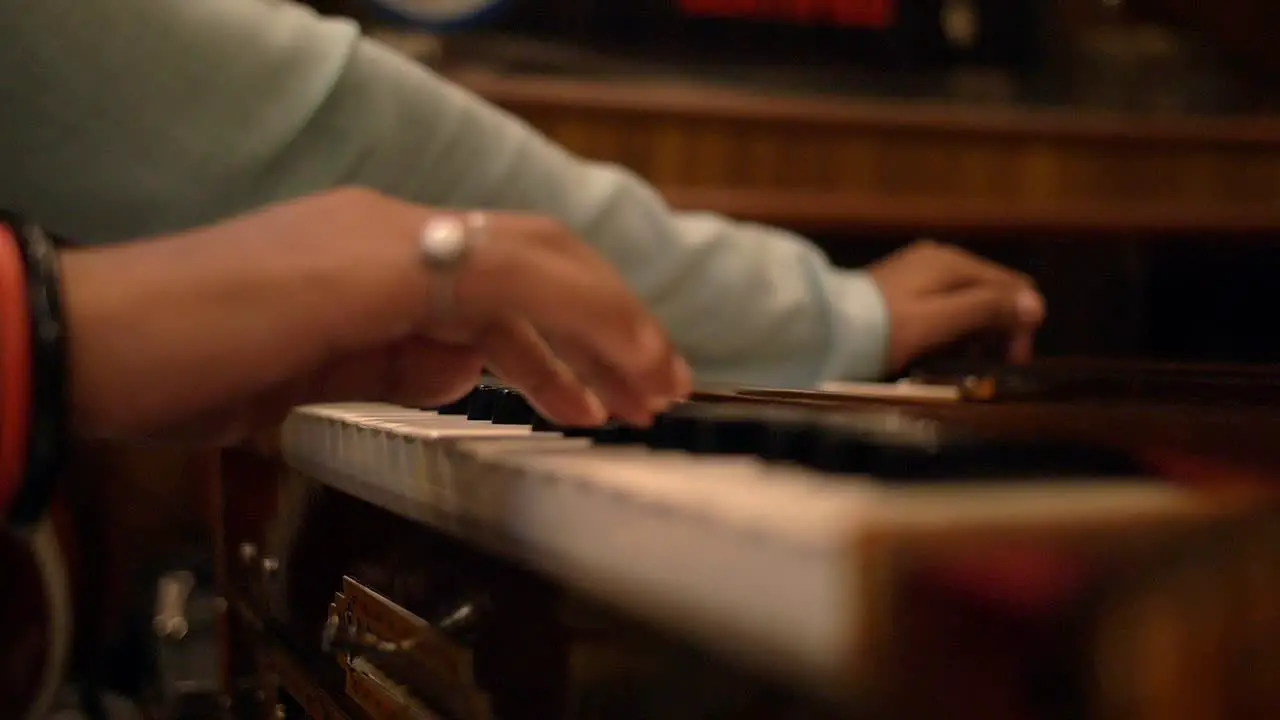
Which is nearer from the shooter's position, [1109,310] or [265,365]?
[265,365]

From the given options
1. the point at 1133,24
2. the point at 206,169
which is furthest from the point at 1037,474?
the point at 1133,24

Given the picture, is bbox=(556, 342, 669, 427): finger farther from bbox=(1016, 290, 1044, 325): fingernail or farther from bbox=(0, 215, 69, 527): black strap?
bbox=(1016, 290, 1044, 325): fingernail

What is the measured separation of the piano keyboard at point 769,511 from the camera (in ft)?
0.65

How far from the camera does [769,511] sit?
0.73ft

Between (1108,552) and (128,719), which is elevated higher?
(1108,552)

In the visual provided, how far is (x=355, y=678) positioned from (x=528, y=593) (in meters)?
0.19

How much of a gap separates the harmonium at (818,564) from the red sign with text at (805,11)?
41.9 inches

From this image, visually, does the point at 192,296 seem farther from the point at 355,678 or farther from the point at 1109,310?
the point at 1109,310

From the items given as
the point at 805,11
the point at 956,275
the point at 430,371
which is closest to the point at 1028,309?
the point at 956,275

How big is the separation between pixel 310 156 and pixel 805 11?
87 cm

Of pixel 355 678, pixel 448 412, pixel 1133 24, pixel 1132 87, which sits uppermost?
pixel 1133 24

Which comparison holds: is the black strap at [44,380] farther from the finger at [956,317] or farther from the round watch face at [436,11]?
the round watch face at [436,11]

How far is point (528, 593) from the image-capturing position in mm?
336

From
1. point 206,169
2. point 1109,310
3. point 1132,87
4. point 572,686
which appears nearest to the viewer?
point 572,686
